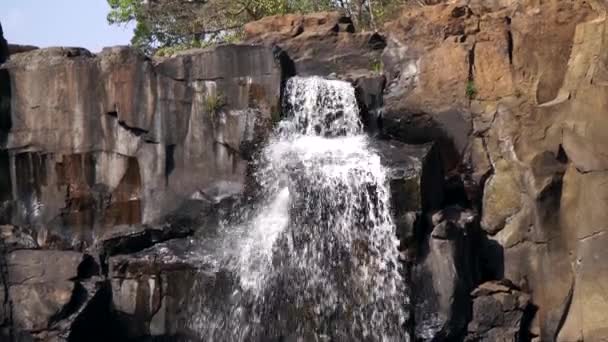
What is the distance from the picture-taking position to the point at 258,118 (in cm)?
1486

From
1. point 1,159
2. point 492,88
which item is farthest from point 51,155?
point 492,88

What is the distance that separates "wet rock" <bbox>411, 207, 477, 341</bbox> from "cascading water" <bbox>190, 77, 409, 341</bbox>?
253 mm

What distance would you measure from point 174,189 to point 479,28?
222 inches

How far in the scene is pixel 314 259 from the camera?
1305 cm

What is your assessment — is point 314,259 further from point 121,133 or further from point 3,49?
point 3,49

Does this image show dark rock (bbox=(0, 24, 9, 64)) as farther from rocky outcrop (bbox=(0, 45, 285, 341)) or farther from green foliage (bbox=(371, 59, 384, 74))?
green foliage (bbox=(371, 59, 384, 74))

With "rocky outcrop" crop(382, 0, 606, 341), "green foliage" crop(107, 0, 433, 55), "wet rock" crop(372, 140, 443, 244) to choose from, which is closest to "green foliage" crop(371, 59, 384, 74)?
"rocky outcrop" crop(382, 0, 606, 341)

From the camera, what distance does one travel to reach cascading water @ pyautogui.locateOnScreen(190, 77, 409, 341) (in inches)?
496

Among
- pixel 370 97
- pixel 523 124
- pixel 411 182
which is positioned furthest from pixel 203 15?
pixel 411 182

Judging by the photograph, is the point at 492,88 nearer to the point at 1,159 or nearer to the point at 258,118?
the point at 258,118

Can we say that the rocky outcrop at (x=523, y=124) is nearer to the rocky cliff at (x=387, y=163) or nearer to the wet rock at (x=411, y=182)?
the rocky cliff at (x=387, y=163)

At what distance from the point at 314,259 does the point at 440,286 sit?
1778 millimetres

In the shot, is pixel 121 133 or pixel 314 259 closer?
pixel 314 259

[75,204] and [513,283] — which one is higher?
[75,204]
